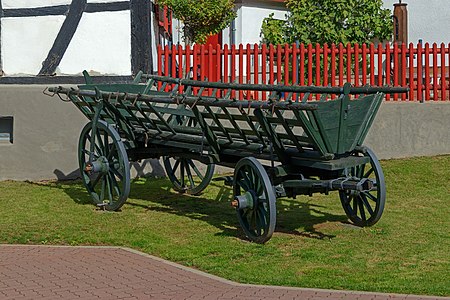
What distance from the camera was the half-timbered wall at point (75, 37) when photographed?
13.1 meters

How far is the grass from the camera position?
756 cm

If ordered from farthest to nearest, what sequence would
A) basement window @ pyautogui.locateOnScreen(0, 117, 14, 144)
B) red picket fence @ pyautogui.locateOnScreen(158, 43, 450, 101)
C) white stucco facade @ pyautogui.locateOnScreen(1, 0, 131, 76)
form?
red picket fence @ pyautogui.locateOnScreen(158, 43, 450, 101) < basement window @ pyautogui.locateOnScreen(0, 117, 14, 144) < white stucco facade @ pyautogui.locateOnScreen(1, 0, 131, 76)

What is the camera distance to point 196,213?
10430 millimetres

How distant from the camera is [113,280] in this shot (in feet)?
24.3

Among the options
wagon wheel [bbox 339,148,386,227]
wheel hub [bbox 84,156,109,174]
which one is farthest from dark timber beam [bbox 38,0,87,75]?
wagon wheel [bbox 339,148,386,227]

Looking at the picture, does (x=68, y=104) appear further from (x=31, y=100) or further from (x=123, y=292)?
(x=123, y=292)

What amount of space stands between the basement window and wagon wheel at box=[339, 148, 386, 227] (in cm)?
569

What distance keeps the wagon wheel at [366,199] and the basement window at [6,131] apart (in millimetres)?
5685

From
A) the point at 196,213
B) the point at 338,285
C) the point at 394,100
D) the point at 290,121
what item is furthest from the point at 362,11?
the point at 338,285

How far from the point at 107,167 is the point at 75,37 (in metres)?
3.40

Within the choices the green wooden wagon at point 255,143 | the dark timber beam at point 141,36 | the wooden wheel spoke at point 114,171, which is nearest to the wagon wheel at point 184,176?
the green wooden wagon at point 255,143

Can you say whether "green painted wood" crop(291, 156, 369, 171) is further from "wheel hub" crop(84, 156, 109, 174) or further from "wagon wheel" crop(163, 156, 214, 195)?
"wagon wheel" crop(163, 156, 214, 195)

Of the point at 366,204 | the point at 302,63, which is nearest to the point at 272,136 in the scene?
the point at 366,204

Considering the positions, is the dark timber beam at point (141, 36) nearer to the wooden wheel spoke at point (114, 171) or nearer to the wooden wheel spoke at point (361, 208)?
the wooden wheel spoke at point (114, 171)
